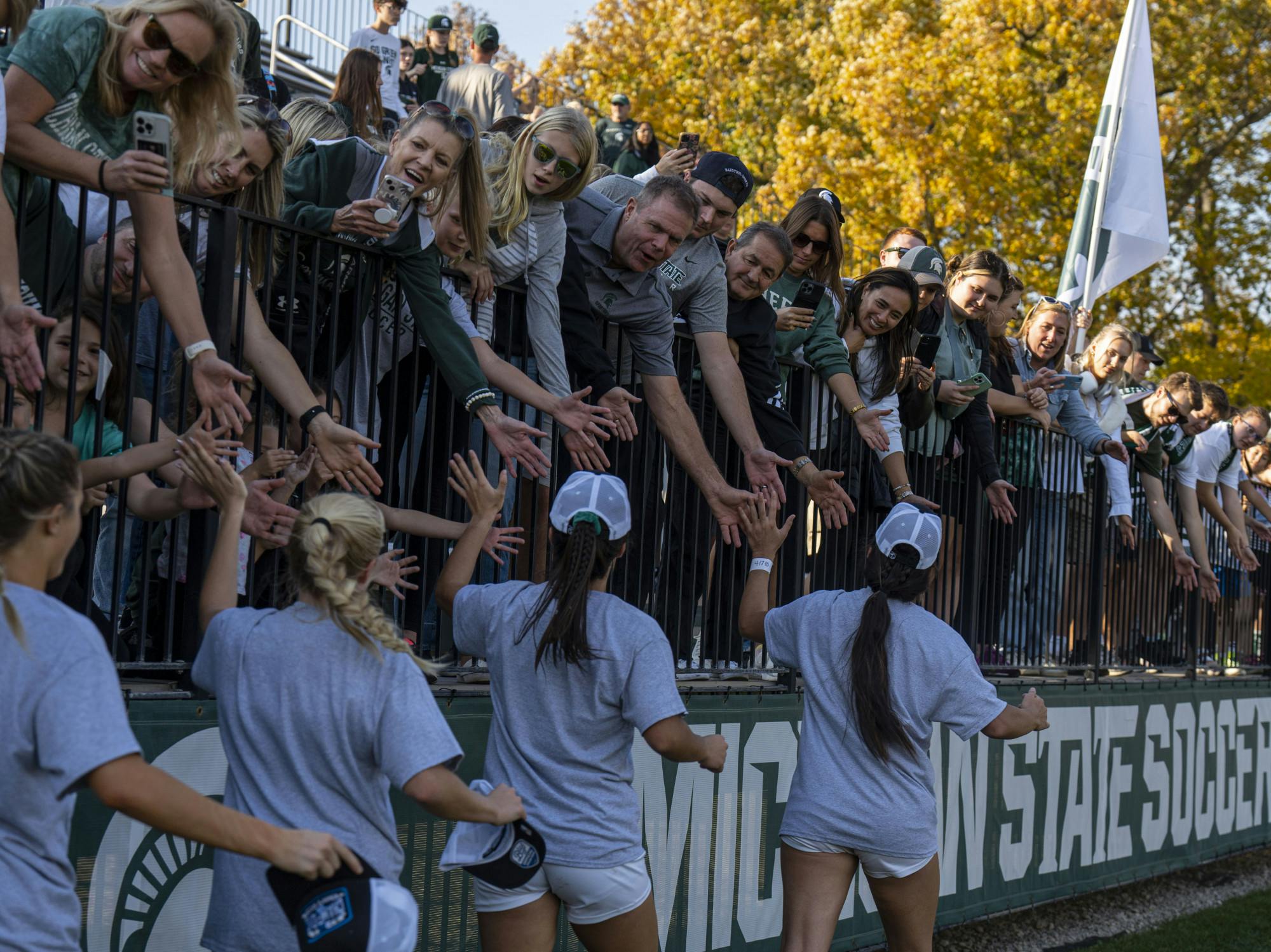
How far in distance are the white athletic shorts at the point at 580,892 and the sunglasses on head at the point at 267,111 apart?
2.41 meters

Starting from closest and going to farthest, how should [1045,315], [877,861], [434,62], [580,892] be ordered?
[580,892]
[877,861]
[1045,315]
[434,62]

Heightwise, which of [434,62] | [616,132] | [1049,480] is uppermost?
[434,62]

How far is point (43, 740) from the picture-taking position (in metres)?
2.74

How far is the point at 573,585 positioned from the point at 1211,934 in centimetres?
626

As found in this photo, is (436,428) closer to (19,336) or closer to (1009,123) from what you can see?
(19,336)

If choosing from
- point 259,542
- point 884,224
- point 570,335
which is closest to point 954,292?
point 570,335

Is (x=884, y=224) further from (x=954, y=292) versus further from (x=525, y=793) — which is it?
(x=525, y=793)

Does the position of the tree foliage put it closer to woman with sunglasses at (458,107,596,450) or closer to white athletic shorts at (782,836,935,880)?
woman with sunglasses at (458,107,596,450)

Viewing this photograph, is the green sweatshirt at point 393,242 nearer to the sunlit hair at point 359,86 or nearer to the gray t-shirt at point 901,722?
the gray t-shirt at point 901,722

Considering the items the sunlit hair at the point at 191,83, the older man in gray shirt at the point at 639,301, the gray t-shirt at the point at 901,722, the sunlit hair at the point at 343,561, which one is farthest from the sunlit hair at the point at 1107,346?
the sunlit hair at the point at 343,561

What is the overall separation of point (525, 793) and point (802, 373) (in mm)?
3538

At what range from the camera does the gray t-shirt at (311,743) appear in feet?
11.1

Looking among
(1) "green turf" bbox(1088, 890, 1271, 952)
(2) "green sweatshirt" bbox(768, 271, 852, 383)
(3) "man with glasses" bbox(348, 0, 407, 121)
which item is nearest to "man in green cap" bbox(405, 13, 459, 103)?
(3) "man with glasses" bbox(348, 0, 407, 121)

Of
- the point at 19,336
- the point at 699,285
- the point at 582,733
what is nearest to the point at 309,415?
the point at 19,336
